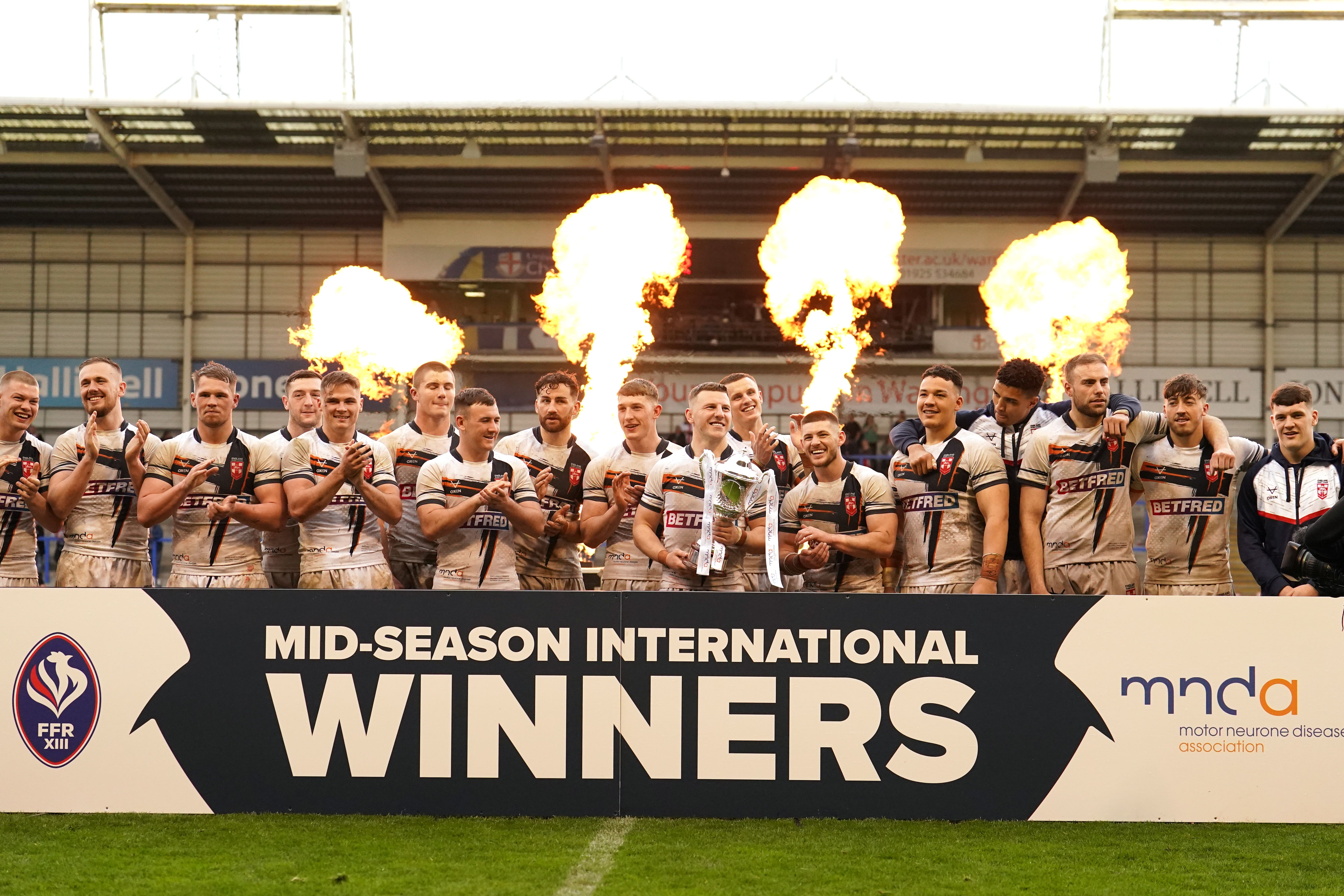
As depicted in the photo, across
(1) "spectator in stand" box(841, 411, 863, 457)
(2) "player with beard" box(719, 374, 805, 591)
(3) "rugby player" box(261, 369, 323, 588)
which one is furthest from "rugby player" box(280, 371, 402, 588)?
(1) "spectator in stand" box(841, 411, 863, 457)

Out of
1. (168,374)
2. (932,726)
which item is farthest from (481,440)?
(168,374)

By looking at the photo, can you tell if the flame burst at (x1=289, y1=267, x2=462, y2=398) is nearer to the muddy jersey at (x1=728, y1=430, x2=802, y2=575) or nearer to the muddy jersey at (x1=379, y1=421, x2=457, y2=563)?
the muddy jersey at (x1=379, y1=421, x2=457, y2=563)

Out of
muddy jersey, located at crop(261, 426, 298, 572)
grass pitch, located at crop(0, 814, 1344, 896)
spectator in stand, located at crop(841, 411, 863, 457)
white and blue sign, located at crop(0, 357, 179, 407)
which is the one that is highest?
white and blue sign, located at crop(0, 357, 179, 407)

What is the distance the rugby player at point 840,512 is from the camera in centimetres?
642

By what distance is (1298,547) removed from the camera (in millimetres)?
5020

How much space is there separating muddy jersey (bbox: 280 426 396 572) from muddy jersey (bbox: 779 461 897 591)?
7.68 feet

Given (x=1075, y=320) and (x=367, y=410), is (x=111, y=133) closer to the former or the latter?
(x=367, y=410)

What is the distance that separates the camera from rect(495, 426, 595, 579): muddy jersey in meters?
7.22

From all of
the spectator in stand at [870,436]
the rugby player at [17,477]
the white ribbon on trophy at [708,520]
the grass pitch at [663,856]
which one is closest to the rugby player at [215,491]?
the rugby player at [17,477]

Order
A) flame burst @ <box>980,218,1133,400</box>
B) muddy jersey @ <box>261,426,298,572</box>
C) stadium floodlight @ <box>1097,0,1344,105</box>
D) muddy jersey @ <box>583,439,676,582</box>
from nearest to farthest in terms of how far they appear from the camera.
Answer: muddy jersey @ <box>583,439,676,582</box> → muddy jersey @ <box>261,426,298,572</box> → flame burst @ <box>980,218,1133,400</box> → stadium floodlight @ <box>1097,0,1344,105</box>

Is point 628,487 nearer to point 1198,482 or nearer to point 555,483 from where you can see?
point 555,483

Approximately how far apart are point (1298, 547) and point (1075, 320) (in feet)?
58.2

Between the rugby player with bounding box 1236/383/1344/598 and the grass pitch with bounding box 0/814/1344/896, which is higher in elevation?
the rugby player with bounding box 1236/383/1344/598

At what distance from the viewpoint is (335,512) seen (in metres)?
6.93
